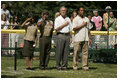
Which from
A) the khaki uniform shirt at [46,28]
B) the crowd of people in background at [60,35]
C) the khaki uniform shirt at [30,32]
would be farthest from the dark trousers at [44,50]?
the khaki uniform shirt at [30,32]

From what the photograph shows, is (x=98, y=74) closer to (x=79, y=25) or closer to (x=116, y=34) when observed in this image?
(x=79, y=25)

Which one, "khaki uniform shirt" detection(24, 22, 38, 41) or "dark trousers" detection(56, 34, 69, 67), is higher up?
"khaki uniform shirt" detection(24, 22, 38, 41)

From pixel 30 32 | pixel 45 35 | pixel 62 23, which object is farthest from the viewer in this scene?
pixel 45 35

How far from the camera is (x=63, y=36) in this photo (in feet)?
53.5

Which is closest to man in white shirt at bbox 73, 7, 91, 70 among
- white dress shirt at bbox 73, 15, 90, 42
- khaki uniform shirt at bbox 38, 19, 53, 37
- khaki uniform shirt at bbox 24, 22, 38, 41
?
white dress shirt at bbox 73, 15, 90, 42

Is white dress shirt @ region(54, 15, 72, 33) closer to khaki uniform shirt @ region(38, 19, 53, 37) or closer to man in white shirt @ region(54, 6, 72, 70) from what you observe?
man in white shirt @ region(54, 6, 72, 70)

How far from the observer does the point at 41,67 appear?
16.5 metres

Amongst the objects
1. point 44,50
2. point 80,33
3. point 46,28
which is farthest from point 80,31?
point 44,50

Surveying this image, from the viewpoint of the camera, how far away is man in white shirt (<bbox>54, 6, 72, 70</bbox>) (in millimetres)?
16234

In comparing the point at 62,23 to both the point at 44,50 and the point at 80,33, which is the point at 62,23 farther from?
the point at 44,50

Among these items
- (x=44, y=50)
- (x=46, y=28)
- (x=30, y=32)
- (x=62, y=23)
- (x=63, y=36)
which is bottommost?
(x=44, y=50)

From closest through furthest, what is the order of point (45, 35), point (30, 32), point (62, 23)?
point (62, 23), point (30, 32), point (45, 35)

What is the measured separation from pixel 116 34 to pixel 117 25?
0.60 meters

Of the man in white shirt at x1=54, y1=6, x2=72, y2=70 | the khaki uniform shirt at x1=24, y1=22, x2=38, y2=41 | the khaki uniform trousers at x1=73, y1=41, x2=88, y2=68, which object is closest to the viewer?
the man in white shirt at x1=54, y1=6, x2=72, y2=70
